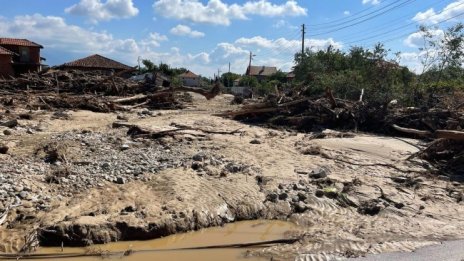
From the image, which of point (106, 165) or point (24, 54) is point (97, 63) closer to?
point (24, 54)

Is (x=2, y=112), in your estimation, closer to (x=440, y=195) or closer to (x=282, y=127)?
(x=282, y=127)

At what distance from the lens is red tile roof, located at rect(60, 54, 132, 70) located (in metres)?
50.7

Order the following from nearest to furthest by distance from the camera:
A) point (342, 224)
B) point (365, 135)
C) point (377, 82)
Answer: point (342, 224), point (365, 135), point (377, 82)

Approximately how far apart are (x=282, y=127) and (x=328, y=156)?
178 inches

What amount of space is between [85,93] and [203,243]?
16.0 m

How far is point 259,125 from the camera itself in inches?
620

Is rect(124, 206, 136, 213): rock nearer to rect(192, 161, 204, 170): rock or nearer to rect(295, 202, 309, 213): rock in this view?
rect(192, 161, 204, 170): rock

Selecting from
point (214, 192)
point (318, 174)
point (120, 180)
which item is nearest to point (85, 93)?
point (120, 180)

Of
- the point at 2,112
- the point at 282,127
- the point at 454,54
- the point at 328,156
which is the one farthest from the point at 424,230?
the point at 454,54

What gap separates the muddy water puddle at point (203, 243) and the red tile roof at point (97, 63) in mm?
45363

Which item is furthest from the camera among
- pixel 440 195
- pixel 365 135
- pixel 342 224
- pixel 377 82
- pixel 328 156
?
pixel 377 82

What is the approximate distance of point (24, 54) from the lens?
1716 inches

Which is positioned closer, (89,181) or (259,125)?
(89,181)

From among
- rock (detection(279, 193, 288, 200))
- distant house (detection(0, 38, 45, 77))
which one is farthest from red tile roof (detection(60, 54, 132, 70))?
rock (detection(279, 193, 288, 200))
